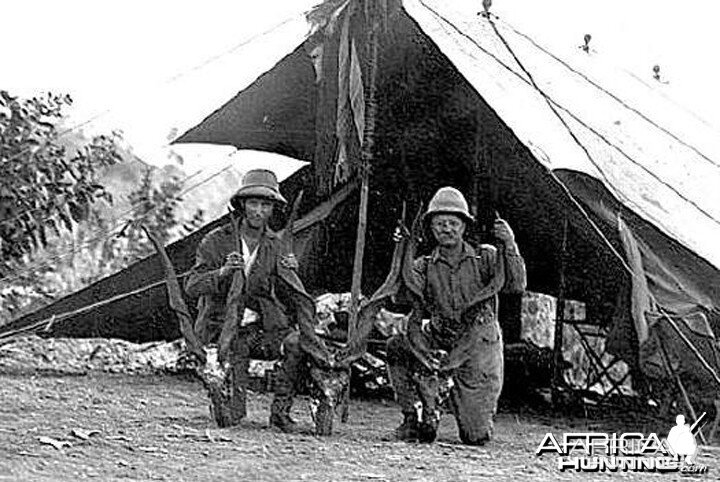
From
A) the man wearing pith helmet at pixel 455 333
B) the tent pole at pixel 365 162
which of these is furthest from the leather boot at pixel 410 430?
the tent pole at pixel 365 162

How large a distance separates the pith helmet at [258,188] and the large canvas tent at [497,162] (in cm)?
76

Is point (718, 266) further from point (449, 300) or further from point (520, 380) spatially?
point (520, 380)

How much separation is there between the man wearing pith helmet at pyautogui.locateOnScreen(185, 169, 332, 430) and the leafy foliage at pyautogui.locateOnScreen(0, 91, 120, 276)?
10.1 ft

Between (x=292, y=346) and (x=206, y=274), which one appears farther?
(x=206, y=274)

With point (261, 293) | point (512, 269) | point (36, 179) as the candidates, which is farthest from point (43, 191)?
point (512, 269)

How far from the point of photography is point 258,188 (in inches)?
263

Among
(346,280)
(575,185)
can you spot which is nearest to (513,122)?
(575,185)

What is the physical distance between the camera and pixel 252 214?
6758 millimetres

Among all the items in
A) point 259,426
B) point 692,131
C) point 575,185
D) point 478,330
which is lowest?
point 259,426

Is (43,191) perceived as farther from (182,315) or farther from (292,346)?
(292,346)

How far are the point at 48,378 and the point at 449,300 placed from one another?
369 centimetres

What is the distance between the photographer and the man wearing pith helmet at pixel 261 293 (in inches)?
256

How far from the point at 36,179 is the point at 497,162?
366 centimetres

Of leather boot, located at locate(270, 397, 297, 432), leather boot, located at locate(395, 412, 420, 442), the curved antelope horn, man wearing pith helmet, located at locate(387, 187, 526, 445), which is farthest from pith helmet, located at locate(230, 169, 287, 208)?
leather boot, located at locate(395, 412, 420, 442)
